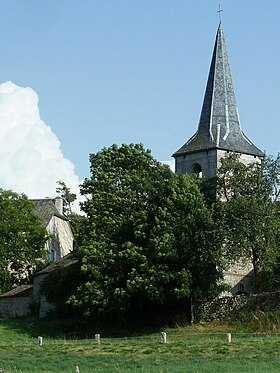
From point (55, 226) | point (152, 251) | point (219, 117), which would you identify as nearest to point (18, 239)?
point (55, 226)

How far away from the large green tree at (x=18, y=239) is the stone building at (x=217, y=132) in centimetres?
1208

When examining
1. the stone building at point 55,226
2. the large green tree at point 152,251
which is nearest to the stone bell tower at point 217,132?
the large green tree at point 152,251

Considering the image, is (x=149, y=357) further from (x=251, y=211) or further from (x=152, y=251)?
(x=251, y=211)

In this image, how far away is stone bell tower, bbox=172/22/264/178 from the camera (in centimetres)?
5956

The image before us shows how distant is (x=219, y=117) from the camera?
61.6m

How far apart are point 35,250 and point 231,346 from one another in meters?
36.7

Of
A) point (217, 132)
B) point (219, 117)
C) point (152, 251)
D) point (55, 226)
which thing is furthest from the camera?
point (55, 226)

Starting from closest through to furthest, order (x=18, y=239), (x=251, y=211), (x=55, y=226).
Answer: (x=251, y=211)
(x=18, y=239)
(x=55, y=226)

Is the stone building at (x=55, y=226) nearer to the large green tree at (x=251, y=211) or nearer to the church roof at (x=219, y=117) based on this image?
the church roof at (x=219, y=117)

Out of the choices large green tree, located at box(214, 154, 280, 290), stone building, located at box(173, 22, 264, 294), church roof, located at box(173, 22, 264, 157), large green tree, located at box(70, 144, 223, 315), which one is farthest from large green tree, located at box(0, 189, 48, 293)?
large green tree, located at box(214, 154, 280, 290)

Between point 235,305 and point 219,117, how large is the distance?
2157 centimetres

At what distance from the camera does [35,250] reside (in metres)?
63.9

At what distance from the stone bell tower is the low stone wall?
1597 cm

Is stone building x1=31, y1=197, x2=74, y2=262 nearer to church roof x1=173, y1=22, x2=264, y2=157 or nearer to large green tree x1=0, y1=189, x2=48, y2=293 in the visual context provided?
large green tree x1=0, y1=189, x2=48, y2=293
